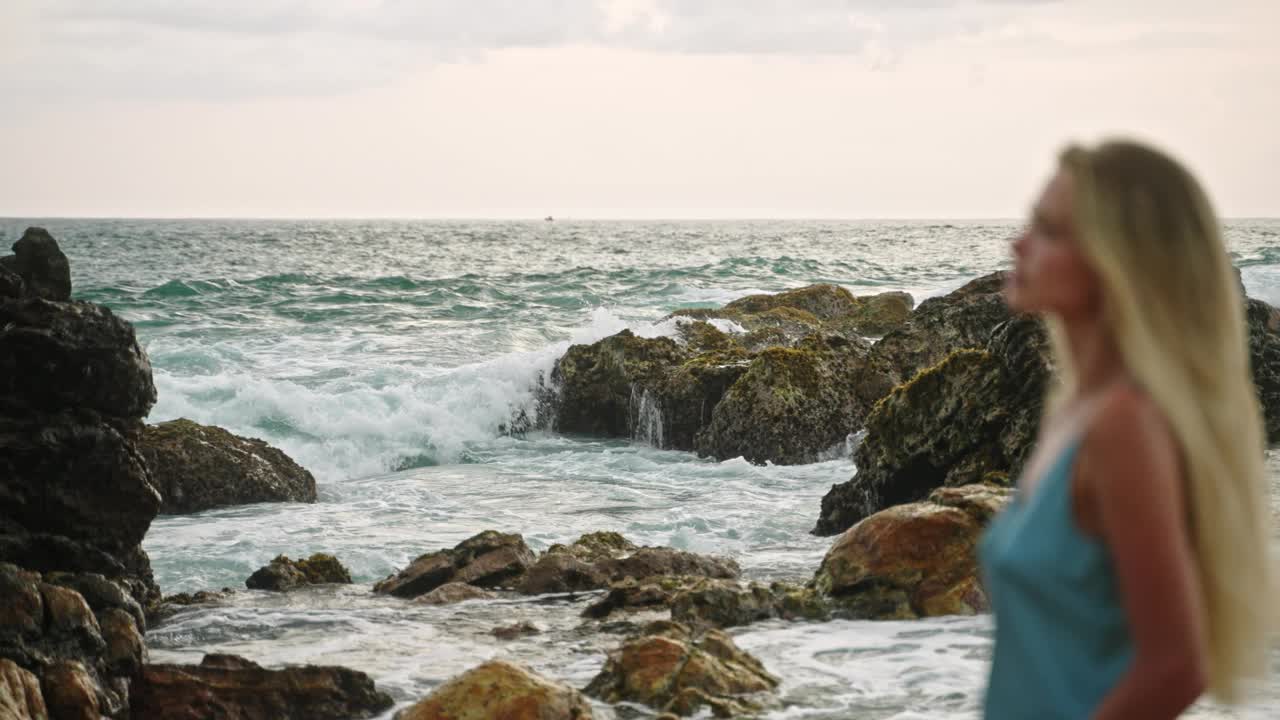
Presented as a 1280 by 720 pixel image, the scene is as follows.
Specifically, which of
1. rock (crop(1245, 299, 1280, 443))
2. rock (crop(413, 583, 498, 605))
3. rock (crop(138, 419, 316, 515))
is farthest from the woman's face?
rock (crop(1245, 299, 1280, 443))

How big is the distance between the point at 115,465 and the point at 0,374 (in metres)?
0.78

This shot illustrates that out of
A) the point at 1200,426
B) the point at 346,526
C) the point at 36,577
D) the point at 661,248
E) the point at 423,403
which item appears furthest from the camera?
the point at 661,248

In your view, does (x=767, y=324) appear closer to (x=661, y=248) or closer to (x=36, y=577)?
(x=36, y=577)

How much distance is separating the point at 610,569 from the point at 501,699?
3.45 metres

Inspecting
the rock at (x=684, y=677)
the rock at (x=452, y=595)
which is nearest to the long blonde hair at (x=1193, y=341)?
the rock at (x=684, y=677)

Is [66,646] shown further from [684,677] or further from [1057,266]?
[1057,266]

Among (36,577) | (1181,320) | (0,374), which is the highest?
(1181,320)

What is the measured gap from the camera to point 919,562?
7.24 metres

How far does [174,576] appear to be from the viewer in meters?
9.89

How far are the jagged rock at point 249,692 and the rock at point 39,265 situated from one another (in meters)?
3.03

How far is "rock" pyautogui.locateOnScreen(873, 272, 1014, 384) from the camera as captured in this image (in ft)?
45.4

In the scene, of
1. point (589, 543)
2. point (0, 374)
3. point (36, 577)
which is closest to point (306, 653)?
point (36, 577)

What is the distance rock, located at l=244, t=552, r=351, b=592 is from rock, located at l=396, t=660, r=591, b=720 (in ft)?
12.4

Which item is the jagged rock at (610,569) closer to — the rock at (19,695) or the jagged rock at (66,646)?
the jagged rock at (66,646)
